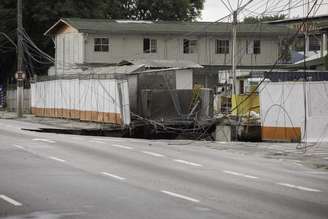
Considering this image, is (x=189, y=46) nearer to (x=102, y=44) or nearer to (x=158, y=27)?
(x=158, y=27)

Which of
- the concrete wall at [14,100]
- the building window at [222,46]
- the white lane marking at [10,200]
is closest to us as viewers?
the white lane marking at [10,200]

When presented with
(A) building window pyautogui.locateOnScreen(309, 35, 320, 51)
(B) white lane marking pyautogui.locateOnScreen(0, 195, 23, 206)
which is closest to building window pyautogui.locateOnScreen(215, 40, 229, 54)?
(A) building window pyautogui.locateOnScreen(309, 35, 320, 51)

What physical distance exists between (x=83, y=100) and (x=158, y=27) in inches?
906

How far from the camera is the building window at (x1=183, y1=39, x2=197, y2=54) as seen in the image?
62.3 metres

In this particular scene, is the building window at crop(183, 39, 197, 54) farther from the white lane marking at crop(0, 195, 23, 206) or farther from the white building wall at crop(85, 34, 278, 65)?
the white lane marking at crop(0, 195, 23, 206)

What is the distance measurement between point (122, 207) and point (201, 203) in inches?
52.6

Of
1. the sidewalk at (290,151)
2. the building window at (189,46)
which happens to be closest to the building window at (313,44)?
the building window at (189,46)

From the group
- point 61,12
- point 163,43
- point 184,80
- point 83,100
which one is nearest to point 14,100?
point 61,12

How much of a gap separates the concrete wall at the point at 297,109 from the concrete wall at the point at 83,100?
8.52 meters

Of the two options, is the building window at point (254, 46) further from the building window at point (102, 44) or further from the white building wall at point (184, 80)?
the white building wall at point (184, 80)

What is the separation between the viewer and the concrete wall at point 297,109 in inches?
998

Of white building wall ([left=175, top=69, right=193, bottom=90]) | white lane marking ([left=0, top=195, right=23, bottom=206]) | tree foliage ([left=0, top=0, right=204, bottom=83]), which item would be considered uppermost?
tree foliage ([left=0, top=0, right=204, bottom=83])

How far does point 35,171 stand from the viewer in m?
15.9

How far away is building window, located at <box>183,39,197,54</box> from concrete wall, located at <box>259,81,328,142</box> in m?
35.9
